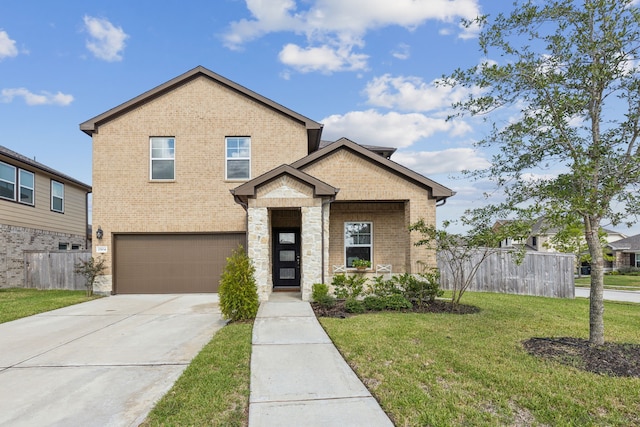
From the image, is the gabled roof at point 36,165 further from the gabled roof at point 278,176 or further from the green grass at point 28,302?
the gabled roof at point 278,176

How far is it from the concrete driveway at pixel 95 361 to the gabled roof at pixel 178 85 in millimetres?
→ 6760

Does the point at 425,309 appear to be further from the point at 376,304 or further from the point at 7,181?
the point at 7,181

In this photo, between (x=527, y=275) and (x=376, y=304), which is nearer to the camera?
(x=376, y=304)

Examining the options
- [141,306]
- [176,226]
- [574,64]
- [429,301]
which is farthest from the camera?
[176,226]

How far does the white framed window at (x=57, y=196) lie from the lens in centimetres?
1848

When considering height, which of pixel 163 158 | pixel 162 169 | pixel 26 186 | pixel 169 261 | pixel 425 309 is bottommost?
pixel 425 309

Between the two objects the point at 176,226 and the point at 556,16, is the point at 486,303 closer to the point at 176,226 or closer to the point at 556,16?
the point at 556,16

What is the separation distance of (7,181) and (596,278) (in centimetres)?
1992

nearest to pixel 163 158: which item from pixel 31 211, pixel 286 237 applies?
pixel 286 237

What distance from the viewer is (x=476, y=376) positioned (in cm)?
476

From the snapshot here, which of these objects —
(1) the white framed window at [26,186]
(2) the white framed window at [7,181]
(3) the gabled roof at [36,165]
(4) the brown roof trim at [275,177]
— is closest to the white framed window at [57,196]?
(3) the gabled roof at [36,165]

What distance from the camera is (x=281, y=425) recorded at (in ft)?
11.7

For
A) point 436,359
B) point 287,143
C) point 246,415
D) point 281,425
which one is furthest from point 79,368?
point 287,143

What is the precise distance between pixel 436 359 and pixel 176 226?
10600 millimetres
